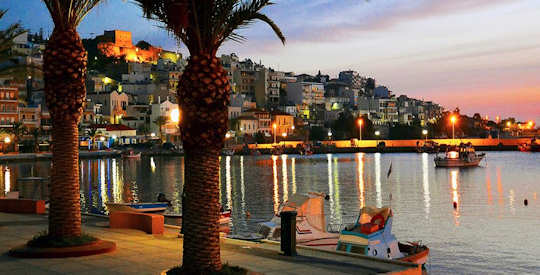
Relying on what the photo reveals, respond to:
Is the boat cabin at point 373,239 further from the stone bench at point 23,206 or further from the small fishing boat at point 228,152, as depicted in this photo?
the small fishing boat at point 228,152

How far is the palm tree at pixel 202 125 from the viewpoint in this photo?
435 inches

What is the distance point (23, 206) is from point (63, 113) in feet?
36.8

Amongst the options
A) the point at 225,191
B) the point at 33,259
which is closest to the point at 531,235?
the point at 33,259

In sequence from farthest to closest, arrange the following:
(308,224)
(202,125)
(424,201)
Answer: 1. (424,201)
2. (308,224)
3. (202,125)

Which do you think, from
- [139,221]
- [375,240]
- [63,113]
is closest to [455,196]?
[375,240]

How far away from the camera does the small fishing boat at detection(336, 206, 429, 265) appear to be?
2033 centimetres

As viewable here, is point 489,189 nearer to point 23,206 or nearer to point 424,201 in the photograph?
point 424,201

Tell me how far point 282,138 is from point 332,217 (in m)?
135

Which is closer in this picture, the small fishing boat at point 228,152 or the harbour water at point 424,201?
the harbour water at point 424,201

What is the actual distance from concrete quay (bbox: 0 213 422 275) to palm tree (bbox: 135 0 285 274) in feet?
8.09

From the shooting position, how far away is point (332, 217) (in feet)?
133

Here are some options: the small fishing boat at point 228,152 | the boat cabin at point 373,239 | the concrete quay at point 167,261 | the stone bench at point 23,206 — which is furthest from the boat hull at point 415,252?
the small fishing boat at point 228,152

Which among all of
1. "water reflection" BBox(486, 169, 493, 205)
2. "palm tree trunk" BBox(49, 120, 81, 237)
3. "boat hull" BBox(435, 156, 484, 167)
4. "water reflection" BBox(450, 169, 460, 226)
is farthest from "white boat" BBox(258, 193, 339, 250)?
"boat hull" BBox(435, 156, 484, 167)

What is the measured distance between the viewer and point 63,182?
50.4ft
